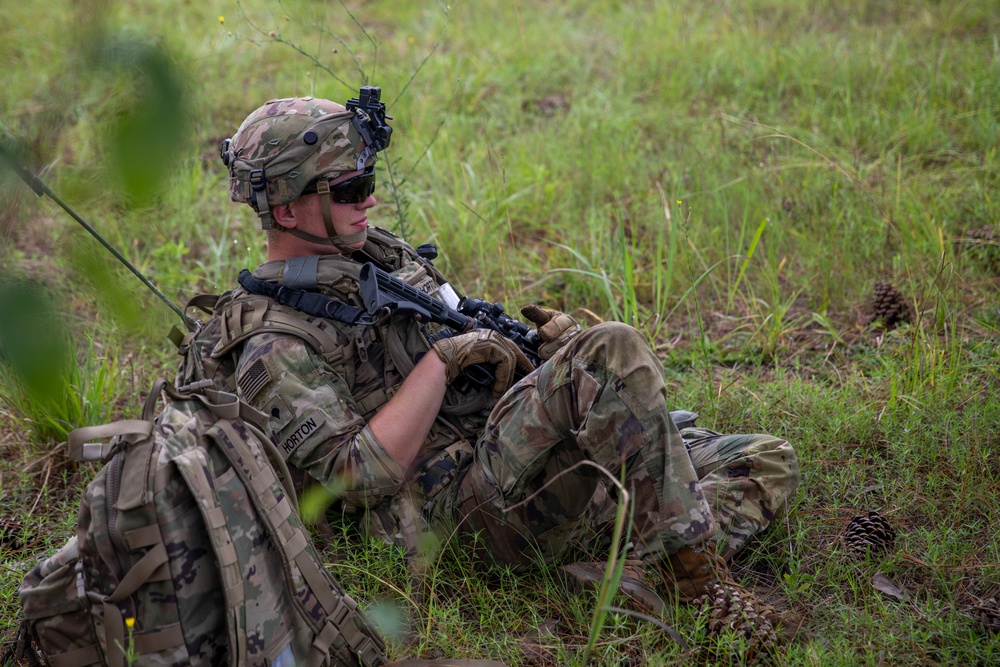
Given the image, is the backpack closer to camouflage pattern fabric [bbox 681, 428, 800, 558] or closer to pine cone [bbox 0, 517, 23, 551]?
pine cone [bbox 0, 517, 23, 551]

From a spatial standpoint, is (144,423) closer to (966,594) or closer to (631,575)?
(631,575)

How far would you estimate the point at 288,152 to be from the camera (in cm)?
305

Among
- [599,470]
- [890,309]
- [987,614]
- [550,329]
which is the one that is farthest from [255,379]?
[890,309]

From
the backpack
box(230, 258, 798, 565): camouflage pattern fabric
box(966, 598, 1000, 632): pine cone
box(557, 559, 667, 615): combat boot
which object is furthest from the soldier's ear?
box(966, 598, 1000, 632): pine cone

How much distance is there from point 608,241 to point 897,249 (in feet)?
5.36

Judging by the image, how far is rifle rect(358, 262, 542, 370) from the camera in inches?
120

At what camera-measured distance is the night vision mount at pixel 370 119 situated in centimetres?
316

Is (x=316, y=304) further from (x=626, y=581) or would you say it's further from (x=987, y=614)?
(x=987, y=614)

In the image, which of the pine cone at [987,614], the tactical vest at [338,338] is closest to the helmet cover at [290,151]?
the tactical vest at [338,338]

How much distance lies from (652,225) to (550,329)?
2422mm

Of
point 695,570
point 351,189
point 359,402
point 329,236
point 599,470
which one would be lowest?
point 695,570

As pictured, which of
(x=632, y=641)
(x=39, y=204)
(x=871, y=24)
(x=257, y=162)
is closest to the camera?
(x=39, y=204)

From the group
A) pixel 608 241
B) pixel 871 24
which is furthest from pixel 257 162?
pixel 871 24

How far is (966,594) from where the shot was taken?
2.98m
